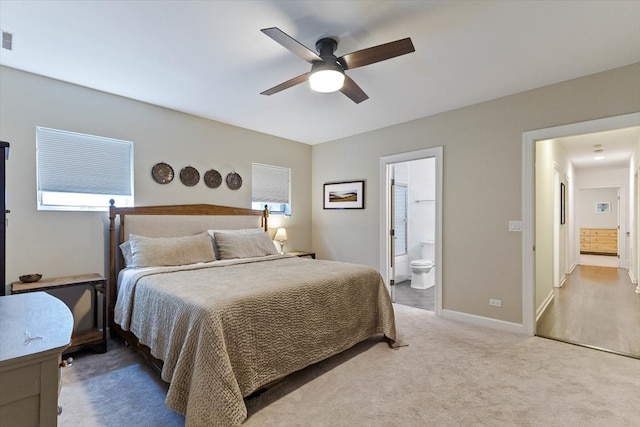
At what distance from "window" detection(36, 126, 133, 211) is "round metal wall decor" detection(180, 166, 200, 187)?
0.58 meters

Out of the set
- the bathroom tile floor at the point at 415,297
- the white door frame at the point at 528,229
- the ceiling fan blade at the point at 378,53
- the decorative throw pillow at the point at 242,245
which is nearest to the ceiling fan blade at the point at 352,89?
the ceiling fan blade at the point at 378,53

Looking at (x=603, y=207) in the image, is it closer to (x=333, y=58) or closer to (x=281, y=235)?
(x=281, y=235)

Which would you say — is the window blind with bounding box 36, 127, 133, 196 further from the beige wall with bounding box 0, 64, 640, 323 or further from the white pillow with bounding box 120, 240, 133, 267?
the white pillow with bounding box 120, 240, 133, 267

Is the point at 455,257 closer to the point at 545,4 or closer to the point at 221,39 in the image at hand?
the point at 545,4

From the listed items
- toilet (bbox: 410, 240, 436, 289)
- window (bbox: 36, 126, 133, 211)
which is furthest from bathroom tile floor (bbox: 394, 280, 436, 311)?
window (bbox: 36, 126, 133, 211)

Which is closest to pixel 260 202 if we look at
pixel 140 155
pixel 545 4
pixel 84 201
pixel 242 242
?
pixel 242 242

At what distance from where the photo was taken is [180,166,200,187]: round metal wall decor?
3876 mm

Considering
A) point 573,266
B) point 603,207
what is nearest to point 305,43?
point 573,266

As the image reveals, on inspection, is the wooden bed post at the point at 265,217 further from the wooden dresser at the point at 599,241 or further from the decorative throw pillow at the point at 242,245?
the wooden dresser at the point at 599,241

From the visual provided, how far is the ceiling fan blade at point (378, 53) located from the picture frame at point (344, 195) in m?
2.68

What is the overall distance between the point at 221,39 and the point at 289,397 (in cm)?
266

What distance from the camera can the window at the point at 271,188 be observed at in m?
4.73

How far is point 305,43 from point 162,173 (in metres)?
2.39

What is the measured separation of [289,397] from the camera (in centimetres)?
211
